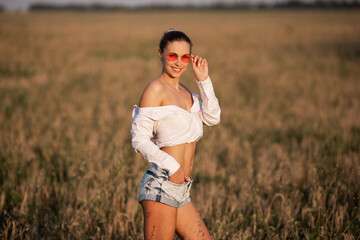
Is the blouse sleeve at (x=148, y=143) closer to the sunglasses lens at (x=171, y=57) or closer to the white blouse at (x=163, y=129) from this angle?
the white blouse at (x=163, y=129)

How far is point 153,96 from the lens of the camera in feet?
6.19

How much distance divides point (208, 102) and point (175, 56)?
42 cm

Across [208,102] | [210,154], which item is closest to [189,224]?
[208,102]

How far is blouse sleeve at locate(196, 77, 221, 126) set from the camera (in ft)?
6.96

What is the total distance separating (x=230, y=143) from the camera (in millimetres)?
5066

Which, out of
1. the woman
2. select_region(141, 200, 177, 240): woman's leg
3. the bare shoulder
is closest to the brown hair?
the woman

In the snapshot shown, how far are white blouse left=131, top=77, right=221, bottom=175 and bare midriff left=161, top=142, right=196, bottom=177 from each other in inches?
1.4

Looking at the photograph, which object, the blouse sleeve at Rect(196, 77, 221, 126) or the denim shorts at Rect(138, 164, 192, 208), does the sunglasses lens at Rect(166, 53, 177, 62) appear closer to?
the blouse sleeve at Rect(196, 77, 221, 126)

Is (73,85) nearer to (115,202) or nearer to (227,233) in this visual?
(115,202)

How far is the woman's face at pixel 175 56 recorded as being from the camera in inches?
76.1

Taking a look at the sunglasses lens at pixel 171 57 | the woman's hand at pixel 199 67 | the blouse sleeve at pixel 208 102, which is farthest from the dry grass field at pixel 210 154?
the sunglasses lens at pixel 171 57

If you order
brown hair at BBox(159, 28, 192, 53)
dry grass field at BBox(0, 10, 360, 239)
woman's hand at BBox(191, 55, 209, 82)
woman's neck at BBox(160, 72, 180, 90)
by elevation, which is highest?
brown hair at BBox(159, 28, 192, 53)

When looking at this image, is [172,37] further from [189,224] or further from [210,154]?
Result: [210,154]

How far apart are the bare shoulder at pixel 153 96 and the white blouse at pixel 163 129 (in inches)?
1.4
